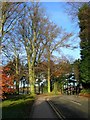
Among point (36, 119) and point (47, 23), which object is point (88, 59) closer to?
point (47, 23)

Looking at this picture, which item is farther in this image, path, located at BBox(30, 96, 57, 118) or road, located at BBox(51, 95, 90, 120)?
path, located at BBox(30, 96, 57, 118)

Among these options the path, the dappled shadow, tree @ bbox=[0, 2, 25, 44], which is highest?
tree @ bbox=[0, 2, 25, 44]

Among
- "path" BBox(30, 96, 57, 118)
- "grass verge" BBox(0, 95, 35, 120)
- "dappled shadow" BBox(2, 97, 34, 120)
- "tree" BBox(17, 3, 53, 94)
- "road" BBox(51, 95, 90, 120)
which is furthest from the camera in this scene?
"tree" BBox(17, 3, 53, 94)

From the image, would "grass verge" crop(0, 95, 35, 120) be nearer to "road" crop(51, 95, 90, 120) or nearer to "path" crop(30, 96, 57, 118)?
"path" crop(30, 96, 57, 118)

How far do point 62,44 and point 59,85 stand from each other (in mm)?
20807

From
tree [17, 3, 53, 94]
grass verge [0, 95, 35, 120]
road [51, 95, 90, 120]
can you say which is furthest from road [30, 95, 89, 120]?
tree [17, 3, 53, 94]

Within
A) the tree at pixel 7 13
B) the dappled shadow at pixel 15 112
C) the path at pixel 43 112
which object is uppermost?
the tree at pixel 7 13

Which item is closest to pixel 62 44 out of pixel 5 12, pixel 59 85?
pixel 59 85

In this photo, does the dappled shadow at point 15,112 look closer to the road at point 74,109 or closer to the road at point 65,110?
the road at point 65,110

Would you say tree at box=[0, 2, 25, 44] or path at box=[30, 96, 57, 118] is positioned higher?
tree at box=[0, 2, 25, 44]

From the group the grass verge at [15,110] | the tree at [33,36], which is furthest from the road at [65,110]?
the tree at [33,36]

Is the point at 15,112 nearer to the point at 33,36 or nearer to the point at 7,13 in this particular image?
the point at 7,13

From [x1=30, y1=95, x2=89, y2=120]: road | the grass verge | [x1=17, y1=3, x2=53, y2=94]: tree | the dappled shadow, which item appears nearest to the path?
[x1=30, y1=95, x2=89, y2=120]: road

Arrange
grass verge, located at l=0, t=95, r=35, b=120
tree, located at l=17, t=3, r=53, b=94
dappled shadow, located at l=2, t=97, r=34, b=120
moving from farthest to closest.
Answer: tree, located at l=17, t=3, r=53, b=94 → grass verge, located at l=0, t=95, r=35, b=120 → dappled shadow, located at l=2, t=97, r=34, b=120
